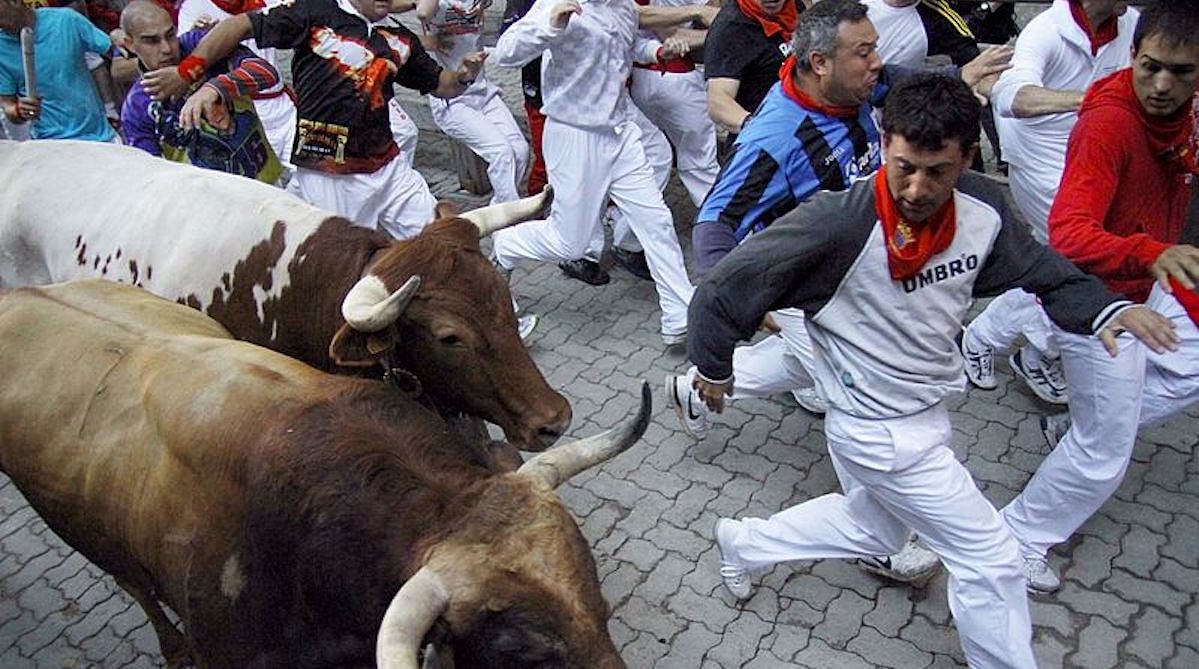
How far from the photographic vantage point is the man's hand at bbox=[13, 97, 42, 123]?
6.41 metres

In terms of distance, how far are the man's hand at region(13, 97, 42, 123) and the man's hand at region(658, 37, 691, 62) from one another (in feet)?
12.6

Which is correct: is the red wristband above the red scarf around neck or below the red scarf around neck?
above

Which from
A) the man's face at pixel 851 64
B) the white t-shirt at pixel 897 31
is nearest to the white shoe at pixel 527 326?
the white t-shirt at pixel 897 31

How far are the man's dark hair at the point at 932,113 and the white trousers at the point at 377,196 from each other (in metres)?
3.27

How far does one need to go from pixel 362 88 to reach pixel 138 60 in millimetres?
1511

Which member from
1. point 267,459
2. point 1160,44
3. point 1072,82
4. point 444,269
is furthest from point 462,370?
point 1072,82

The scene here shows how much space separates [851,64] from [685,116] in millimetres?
2862

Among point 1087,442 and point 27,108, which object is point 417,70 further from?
point 1087,442

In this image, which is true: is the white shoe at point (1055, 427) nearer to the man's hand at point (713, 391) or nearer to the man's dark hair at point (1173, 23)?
the man's dark hair at point (1173, 23)

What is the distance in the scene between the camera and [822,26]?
4176mm

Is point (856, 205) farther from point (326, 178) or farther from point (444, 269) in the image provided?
point (326, 178)

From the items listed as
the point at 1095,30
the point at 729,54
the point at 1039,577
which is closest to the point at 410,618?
the point at 1039,577

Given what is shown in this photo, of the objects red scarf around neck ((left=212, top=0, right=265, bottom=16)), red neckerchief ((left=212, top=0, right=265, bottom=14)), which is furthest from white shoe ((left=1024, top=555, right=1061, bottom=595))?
red neckerchief ((left=212, top=0, right=265, bottom=14))

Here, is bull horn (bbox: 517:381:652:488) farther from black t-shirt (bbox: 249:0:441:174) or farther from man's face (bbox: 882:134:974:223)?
black t-shirt (bbox: 249:0:441:174)
